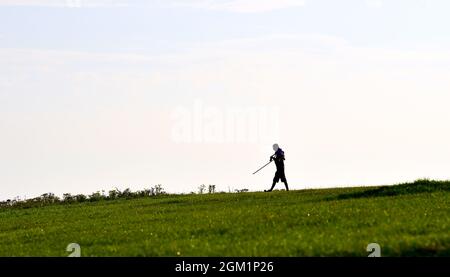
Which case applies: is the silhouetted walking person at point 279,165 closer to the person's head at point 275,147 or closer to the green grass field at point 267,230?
the person's head at point 275,147

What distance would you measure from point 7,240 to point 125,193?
29542mm

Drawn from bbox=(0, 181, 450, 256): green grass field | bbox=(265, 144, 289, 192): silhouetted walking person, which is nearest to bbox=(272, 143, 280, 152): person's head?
bbox=(265, 144, 289, 192): silhouetted walking person

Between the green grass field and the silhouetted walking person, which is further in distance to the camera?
the silhouetted walking person

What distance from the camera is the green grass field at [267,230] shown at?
19641mm

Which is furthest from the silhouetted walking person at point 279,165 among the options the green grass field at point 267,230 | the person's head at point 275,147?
the green grass field at point 267,230

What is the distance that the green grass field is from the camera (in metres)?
19.6

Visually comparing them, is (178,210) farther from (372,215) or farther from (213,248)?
(213,248)

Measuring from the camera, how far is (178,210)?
38.7 meters

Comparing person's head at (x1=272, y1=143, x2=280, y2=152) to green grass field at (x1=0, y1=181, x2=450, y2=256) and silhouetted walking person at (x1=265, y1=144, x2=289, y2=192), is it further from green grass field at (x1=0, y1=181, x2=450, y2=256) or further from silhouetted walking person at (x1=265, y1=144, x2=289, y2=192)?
green grass field at (x1=0, y1=181, x2=450, y2=256)

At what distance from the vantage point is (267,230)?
24484 millimetres

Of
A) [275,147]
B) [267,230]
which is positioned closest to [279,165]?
[275,147]

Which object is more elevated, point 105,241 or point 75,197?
point 75,197
